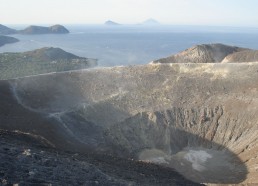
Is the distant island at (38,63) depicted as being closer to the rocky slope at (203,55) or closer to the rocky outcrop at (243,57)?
the rocky slope at (203,55)

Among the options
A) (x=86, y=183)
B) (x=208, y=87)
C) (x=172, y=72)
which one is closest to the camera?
(x=86, y=183)

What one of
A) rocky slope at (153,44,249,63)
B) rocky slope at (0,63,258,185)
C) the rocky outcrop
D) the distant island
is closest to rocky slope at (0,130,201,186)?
rocky slope at (0,63,258,185)

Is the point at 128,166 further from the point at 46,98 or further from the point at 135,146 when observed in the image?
the point at 46,98

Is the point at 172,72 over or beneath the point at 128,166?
over

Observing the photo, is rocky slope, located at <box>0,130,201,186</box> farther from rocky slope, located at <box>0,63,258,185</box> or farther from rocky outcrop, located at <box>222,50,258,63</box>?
rocky outcrop, located at <box>222,50,258,63</box>

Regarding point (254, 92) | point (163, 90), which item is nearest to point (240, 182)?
point (254, 92)

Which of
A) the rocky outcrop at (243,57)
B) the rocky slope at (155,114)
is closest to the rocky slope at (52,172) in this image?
the rocky slope at (155,114)
